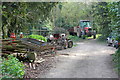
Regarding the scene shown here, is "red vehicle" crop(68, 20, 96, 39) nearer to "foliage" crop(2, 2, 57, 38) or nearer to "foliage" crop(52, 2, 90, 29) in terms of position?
"foliage" crop(52, 2, 90, 29)

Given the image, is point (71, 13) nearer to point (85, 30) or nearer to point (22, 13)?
point (85, 30)

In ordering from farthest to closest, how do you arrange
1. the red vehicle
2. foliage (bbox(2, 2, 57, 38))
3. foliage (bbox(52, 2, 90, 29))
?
foliage (bbox(52, 2, 90, 29)), the red vehicle, foliage (bbox(2, 2, 57, 38))

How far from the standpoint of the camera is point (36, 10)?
10.7m

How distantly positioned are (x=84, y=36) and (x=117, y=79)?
64.1 feet

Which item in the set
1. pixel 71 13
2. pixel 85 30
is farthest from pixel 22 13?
pixel 71 13

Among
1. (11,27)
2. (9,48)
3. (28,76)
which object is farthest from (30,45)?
(28,76)

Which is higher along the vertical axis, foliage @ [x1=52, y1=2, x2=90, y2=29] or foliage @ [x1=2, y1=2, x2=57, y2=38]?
foliage @ [x1=52, y1=2, x2=90, y2=29]

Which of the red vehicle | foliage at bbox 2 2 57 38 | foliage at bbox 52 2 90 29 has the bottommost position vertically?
the red vehicle

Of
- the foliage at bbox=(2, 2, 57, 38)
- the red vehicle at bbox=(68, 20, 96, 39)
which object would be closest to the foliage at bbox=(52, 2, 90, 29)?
the red vehicle at bbox=(68, 20, 96, 39)

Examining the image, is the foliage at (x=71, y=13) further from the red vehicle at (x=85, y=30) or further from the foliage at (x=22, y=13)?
the foliage at (x=22, y=13)

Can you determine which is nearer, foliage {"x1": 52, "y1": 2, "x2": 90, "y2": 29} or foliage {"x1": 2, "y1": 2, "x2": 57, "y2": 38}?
Answer: foliage {"x1": 2, "y1": 2, "x2": 57, "y2": 38}

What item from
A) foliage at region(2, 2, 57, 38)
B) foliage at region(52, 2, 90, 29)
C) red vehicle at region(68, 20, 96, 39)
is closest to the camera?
foliage at region(2, 2, 57, 38)

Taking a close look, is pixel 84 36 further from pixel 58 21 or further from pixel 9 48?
pixel 9 48

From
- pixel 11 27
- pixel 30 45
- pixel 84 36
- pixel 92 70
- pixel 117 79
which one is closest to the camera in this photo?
pixel 117 79
